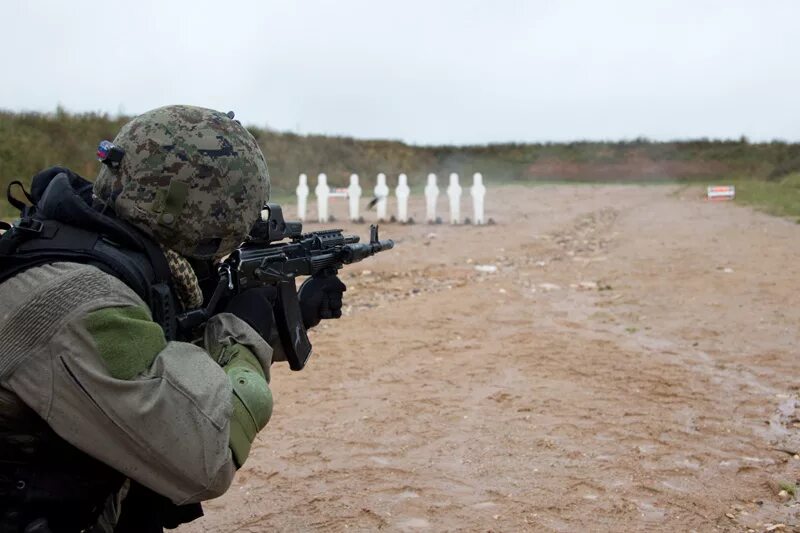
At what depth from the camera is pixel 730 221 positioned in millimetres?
14531

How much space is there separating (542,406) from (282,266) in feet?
8.67

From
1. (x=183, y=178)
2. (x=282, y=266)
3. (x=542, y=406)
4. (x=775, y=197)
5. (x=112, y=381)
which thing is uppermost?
(x=183, y=178)

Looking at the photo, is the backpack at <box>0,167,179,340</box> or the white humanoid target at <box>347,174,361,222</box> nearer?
the backpack at <box>0,167,179,340</box>

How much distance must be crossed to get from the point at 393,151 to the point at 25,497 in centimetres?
3602

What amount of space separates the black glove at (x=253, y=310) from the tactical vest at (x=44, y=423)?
0.33m

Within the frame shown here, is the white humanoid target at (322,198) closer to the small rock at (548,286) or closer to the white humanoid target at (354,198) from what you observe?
the white humanoid target at (354,198)

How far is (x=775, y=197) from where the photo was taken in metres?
19.3

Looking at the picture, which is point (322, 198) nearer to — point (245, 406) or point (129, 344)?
point (245, 406)

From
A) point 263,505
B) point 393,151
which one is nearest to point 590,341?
point 263,505

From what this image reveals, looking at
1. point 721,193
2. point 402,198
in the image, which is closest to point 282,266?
point 402,198

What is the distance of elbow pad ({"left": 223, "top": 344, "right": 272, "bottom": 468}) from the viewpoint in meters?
1.83

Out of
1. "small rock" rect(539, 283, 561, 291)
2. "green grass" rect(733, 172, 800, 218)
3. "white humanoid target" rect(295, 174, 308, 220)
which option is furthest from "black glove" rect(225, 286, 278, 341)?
"green grass" rect(733, 172, 800, 218)

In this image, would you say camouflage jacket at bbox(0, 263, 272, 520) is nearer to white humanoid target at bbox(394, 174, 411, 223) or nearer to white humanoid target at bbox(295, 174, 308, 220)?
white humanoid target at bbox(394, 174, 411, 223)

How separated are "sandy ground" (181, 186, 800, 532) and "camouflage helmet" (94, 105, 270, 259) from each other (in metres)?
1.70
